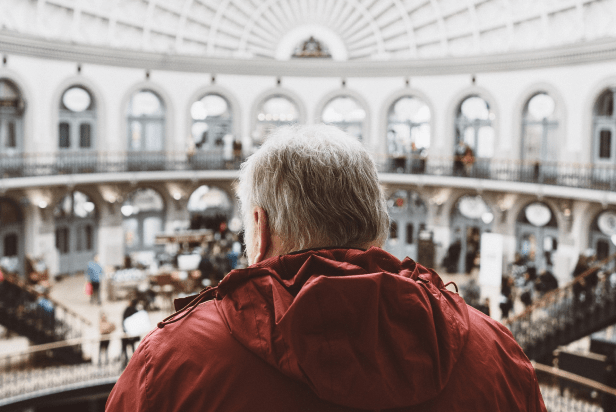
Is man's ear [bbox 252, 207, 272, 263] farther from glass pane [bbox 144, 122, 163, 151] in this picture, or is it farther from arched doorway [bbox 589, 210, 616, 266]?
glass pane [bbox 144, 122, 163, 151]

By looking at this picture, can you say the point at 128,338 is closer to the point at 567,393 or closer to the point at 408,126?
the point at 567,393

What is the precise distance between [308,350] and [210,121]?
2405cm

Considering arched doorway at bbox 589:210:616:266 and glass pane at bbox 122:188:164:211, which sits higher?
glass pane at bbox 122:188:164:211

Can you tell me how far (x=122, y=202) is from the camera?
73.8 feet

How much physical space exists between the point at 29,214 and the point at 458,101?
56.6 ft

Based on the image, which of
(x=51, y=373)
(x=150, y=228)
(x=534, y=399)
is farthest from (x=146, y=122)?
(x=534, y=399)

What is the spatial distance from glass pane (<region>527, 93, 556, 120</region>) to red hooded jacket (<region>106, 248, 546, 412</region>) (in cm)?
2092

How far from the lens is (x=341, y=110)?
2502cm

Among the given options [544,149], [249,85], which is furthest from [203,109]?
[544,149]

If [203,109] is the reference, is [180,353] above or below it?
below

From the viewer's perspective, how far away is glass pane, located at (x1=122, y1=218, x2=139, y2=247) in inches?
904

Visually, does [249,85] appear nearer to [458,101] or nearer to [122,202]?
[122,202]

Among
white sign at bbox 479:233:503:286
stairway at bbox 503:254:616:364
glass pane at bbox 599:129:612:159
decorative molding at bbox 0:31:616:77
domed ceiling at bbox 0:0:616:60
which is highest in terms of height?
domed ceiling at bbox 0:0:616:60

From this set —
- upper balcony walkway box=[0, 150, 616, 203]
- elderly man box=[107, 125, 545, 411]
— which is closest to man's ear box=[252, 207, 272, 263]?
elderly man box=[107, 125, 545, 411]
